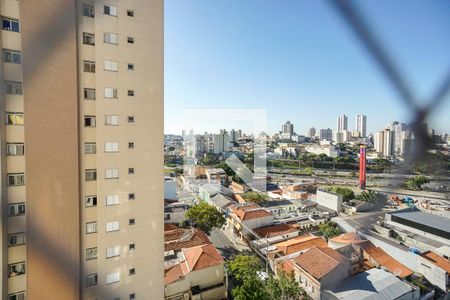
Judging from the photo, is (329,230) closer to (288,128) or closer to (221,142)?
(221,142)

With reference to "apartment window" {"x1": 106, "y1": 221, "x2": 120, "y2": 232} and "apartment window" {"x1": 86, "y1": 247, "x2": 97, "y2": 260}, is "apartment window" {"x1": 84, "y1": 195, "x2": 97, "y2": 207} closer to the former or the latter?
"apartment window" {"x1": 106, "y1": 221, "x2": 120, "y2": 232}

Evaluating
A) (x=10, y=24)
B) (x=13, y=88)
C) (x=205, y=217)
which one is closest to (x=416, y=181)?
(x=13, y=88)

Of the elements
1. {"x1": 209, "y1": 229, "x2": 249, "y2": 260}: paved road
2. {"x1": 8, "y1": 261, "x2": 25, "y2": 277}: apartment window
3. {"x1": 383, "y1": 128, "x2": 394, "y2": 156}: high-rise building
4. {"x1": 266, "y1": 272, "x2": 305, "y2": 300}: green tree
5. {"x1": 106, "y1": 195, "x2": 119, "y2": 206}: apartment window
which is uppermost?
{"x1": 383, "y1": 128, "x2": 394, "y2": 156}: high-rise building

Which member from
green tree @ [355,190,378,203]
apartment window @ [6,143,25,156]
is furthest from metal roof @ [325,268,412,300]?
apartment window @ [6,143,25,156]

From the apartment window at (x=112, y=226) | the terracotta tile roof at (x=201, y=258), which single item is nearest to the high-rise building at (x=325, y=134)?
the terracotta tile roof at (x=201, y=258)

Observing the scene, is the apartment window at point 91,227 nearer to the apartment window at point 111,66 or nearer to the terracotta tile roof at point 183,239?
the apartment window at point 111,66
